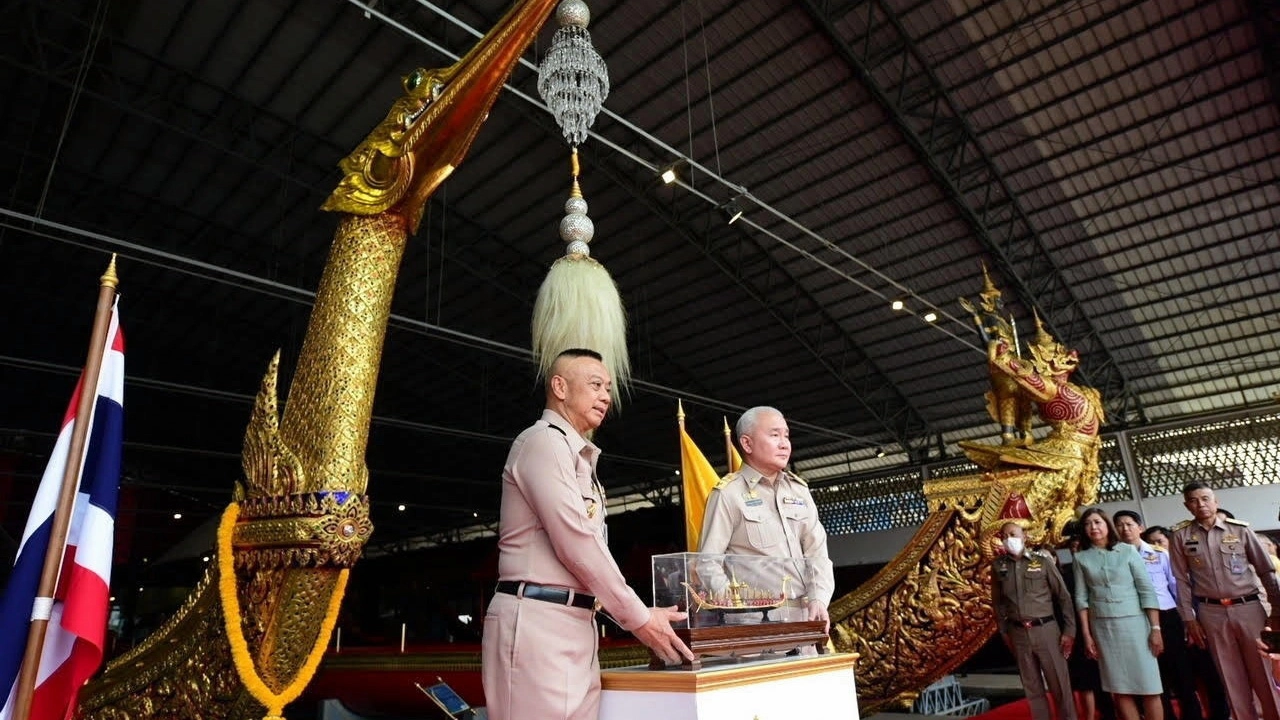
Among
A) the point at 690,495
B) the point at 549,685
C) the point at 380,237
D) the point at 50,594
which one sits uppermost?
the point at 380,237

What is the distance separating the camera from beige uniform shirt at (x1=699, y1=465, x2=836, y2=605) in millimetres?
2467

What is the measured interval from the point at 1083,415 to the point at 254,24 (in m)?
10.2

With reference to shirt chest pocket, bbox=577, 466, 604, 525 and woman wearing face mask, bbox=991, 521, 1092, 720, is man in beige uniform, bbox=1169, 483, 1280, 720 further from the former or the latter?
shirt chest pocket, bbox=577, 466, 604, 525

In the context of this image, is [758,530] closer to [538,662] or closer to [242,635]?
[538,662]

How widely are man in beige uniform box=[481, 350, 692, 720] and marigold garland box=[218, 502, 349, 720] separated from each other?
0.91 metres

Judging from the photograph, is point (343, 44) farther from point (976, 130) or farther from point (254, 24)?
point (976, 130)

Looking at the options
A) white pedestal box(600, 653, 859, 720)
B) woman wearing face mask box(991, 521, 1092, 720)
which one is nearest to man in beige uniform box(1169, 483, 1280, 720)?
woman wearing face mask box(991, 521, 1092, 720)

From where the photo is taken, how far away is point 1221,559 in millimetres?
3855

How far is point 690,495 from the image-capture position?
420cm

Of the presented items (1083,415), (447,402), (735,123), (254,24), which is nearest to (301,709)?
(1083,415)

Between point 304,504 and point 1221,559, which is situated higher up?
point 304,504

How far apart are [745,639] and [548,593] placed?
45 centimetres

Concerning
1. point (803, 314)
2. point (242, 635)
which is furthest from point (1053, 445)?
point (803, 314)

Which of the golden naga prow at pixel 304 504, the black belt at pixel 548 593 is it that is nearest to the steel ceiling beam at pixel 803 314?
the golden naga prow at pixel 304 504
